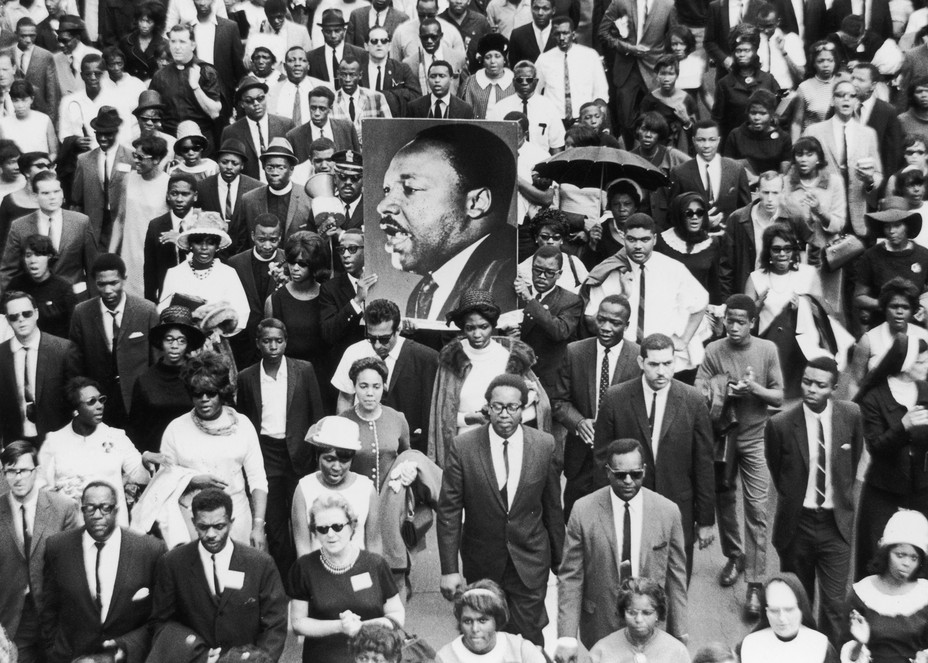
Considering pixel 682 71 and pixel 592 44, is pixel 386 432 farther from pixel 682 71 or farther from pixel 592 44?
pixel 592 44

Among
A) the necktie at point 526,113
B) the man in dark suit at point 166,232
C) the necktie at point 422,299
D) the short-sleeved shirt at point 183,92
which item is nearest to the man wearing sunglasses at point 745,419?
the necktie at point 422,299

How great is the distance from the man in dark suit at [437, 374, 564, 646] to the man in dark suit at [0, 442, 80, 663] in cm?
215

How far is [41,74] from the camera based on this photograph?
16.5m

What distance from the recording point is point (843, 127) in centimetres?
1450

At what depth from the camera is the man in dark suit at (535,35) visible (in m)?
16.9

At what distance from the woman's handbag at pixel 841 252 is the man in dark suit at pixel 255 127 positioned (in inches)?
190

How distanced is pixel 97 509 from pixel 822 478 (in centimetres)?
411

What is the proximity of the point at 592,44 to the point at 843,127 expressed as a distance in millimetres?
3917

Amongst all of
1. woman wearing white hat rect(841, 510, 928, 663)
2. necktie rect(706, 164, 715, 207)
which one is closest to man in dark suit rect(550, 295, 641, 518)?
woman wearing white hat rect(841, 510, 928, 663)

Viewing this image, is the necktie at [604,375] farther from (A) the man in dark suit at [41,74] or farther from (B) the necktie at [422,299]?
(A) the man in dark suit at [41,74]

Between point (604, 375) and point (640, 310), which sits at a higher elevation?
point (640, 310)

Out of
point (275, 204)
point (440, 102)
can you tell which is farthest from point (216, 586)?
point (440, 102)

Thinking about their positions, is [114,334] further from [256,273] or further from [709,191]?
[709,191]

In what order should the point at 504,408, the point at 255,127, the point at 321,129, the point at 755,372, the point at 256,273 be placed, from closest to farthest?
the point at 504,408 → the point at 755,372 → the point at 256,273 → the point at 321,129 → the point at 255,127
